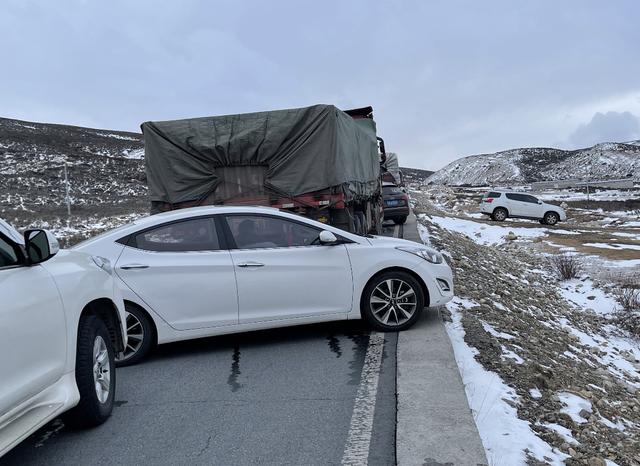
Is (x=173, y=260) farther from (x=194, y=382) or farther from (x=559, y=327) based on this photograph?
(x=559, y=327)

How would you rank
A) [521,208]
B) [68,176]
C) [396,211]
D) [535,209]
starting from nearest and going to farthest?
[396,211] < [535,209] < [521,208] < [68,176]

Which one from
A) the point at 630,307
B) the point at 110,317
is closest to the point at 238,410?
the point at 110,317

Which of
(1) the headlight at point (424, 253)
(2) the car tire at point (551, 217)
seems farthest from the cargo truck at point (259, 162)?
(2) the car tire at point (551, 217)

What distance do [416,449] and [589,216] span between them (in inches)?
1320

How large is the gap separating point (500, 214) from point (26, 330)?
29.6 metres

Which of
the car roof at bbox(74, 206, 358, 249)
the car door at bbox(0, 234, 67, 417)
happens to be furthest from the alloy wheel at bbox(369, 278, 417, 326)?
the car door at bbox(0, 234, 67, 417)

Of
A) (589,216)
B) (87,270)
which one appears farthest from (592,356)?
(589,216)

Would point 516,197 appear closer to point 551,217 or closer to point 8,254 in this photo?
point 551,217

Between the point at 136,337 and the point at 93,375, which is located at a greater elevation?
the point at 93,375

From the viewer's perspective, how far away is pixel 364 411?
4.36 m

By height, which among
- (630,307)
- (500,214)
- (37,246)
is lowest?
(630,307)

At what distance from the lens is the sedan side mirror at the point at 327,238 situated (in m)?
6.14

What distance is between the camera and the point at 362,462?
3580mm

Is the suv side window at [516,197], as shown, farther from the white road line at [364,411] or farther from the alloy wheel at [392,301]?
the white road line at [364,411]
